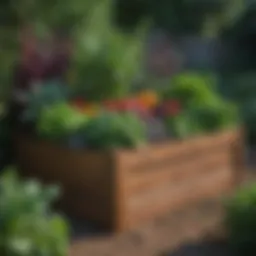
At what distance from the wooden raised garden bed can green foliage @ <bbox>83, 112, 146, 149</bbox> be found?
96 mm

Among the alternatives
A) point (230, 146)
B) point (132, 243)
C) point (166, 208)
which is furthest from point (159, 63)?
point (132, 243)

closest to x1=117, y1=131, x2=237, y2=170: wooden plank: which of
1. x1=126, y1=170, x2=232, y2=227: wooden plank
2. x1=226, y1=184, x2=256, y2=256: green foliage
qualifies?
x1=126, y1=170, x2=232, y2=227: wooden plank

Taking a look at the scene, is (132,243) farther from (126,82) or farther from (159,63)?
(159,63)

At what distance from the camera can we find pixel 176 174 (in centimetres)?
576

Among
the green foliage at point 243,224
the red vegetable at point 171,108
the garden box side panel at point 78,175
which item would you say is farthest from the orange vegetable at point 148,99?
the green foliage at point 243,224

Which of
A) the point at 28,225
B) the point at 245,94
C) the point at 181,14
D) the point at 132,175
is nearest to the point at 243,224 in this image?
the point at 28,225

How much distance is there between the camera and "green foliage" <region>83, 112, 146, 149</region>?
5504 millimetres

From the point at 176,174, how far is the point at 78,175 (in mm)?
728

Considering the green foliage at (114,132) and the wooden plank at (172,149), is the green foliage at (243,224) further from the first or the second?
the green foliage at (114,132)

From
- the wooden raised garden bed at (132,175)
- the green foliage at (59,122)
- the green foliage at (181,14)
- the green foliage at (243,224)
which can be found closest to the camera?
the green foliage at (243,224)

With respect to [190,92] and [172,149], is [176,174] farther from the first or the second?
[190,92]

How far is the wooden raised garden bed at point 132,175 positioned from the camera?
17.6 feet

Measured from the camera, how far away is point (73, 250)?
503 centimetres

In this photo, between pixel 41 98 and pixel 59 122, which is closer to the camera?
pixel 59 122
